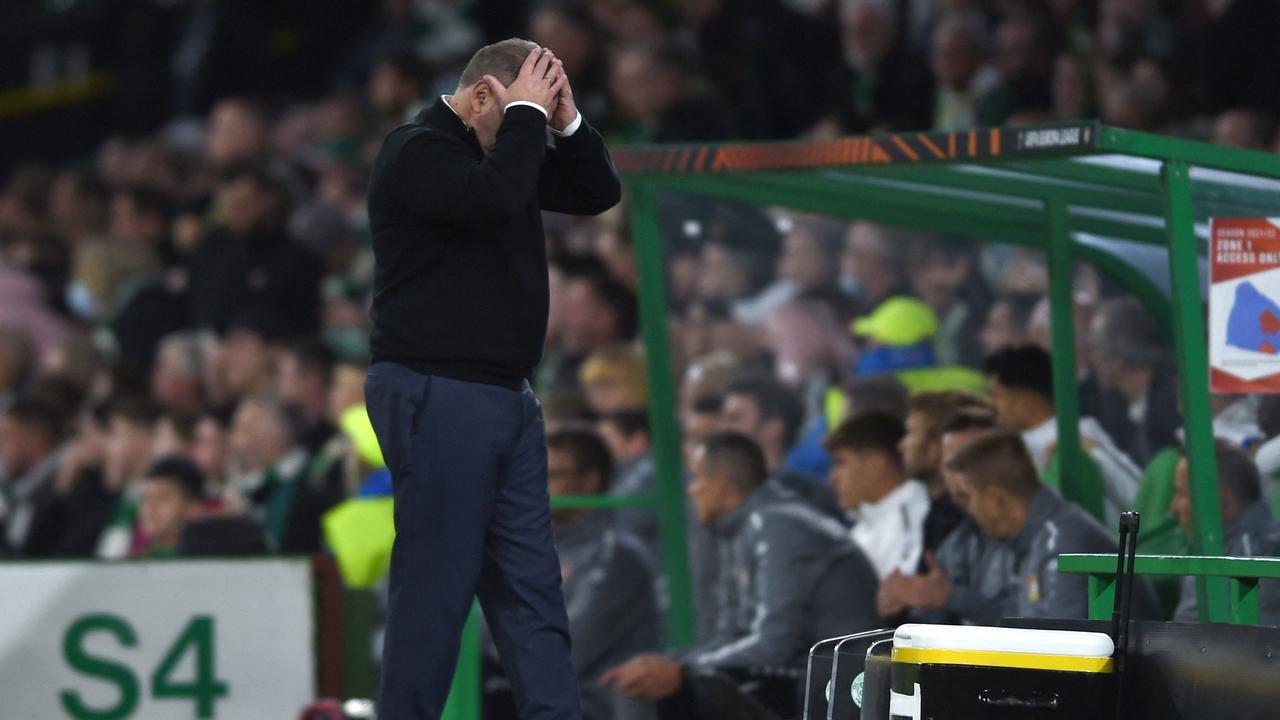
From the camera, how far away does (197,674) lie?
7465 mm

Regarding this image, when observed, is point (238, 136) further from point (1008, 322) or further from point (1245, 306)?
point (1245, 306)

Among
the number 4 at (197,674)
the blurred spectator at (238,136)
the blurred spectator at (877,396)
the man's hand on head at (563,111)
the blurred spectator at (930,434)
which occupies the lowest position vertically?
the number 4 at (197,674)

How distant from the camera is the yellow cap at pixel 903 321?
758 cm

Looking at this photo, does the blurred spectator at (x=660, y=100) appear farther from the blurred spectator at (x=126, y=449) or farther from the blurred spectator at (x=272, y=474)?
the blurred spectator at (x=126, y=449)

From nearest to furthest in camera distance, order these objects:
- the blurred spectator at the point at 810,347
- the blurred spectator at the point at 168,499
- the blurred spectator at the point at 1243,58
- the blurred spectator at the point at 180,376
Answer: the blurred spectator at the point at 810,347
the blurred spectator at the point at 1243,58
the blurred spectator at the point at 168,499
the blurred spectator at the point at 180,376

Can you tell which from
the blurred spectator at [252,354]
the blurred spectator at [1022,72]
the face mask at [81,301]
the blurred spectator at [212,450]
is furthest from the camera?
the face mask at [81,301]

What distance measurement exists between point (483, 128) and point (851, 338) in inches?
129

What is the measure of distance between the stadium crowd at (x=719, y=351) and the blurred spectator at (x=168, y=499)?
23mm

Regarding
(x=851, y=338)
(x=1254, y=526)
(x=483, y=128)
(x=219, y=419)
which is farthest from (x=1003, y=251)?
(x=219, y=419)

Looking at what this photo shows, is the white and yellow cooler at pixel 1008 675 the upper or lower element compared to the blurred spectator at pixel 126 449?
lower

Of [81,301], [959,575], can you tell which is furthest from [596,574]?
[81,301]

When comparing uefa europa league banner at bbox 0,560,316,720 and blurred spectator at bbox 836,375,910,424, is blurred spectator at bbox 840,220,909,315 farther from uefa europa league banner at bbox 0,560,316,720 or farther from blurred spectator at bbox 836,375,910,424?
uefa europa league banner at bbox 0,560,316,720

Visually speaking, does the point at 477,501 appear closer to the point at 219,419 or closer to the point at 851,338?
the point at 851,338

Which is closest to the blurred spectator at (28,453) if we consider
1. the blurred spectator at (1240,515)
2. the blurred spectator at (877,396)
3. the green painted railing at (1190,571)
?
the blurred spectator at (877,396)
